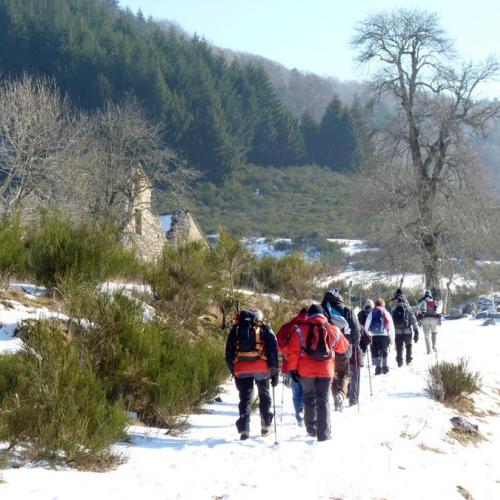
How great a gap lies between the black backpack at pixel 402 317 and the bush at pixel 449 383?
4.55 ft

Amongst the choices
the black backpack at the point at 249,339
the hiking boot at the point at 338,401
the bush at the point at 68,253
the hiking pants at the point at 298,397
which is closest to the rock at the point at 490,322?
the hiking boot at the point at 338,401

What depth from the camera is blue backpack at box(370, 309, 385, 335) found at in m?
11.6

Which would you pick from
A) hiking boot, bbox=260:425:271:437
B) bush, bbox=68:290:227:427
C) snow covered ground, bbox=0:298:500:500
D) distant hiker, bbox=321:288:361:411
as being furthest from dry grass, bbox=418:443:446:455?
bush, bbox=68:290:227:427

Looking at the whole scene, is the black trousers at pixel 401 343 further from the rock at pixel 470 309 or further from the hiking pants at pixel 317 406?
the rock at pixel 470 309

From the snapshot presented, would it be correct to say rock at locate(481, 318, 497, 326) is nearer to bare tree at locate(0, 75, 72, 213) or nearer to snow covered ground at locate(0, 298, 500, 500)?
snow covered ground at locate(0, 298, 500, 500)

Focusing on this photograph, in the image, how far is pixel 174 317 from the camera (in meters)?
10.0

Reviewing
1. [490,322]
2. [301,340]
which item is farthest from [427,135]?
[301,340]

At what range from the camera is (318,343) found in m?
6.98

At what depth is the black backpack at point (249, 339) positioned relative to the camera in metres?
7.07

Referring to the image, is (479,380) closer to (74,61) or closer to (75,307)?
(75,307)

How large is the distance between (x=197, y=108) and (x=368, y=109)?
155 feet

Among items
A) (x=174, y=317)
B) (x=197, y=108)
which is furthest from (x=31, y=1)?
(x=174, y=317)

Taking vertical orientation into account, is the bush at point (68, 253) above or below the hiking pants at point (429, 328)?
above

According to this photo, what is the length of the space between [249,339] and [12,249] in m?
4.36
